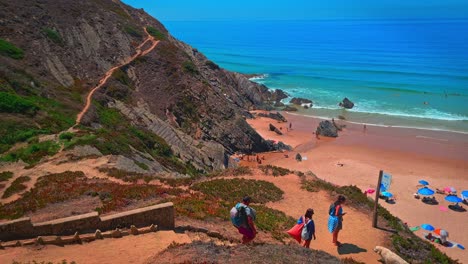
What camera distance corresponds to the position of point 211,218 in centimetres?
1457

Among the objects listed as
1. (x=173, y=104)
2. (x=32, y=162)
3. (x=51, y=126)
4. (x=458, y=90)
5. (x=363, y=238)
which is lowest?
(x=363, y=238)

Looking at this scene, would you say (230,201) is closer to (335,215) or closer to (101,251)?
(335,215)

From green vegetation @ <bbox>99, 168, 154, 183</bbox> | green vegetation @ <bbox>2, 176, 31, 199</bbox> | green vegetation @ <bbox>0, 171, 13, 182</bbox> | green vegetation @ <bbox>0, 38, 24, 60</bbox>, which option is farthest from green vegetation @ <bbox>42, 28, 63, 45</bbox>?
green vegetation @ <bbox>2, 176, 31, 199</bbox>

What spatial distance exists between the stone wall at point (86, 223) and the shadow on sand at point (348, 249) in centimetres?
583

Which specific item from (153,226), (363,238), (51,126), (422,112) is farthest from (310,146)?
(153,226)

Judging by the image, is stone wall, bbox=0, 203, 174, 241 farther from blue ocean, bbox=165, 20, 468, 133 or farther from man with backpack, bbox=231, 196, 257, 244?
blue ocean, bbox=165, 20, 468, 133

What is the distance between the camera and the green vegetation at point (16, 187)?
17219mm

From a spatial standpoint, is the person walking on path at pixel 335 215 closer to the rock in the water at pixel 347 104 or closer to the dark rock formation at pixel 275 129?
the dark rock formation at pixel 275 129

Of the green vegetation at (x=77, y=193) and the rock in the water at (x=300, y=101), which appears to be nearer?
the green vegetation at (x=77, y=193)

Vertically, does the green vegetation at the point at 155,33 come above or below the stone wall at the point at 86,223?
above

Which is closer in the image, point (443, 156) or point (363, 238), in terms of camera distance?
point (363, 238)

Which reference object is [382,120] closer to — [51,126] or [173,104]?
[173,104]

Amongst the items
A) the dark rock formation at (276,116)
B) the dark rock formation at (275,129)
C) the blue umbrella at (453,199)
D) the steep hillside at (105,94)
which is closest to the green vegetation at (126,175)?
the steep hillside at (105,94)

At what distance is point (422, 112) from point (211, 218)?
55.1 m
